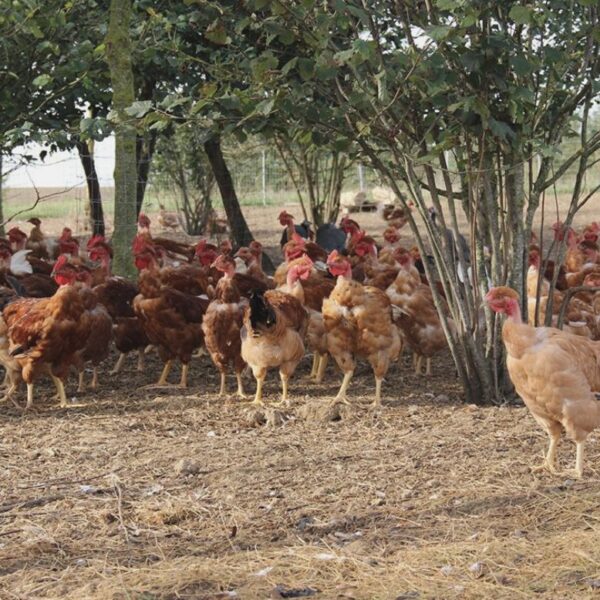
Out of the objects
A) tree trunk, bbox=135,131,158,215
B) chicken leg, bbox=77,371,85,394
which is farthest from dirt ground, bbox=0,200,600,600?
tree trunk, bbox=135,131,158,215

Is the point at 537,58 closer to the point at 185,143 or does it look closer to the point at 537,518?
the point at 537,518

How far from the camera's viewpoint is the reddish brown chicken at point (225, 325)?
312 inches

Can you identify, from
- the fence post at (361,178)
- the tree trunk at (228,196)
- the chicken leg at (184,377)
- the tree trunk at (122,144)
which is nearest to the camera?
the chicken leg at (184,377)

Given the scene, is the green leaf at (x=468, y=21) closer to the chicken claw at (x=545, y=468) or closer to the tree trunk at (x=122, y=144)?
the chicken claw at (x=545, y=468)

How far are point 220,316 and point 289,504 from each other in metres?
3.06

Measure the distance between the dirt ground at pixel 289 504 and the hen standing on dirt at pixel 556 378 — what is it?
0.29m

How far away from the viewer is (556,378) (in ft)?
17.8

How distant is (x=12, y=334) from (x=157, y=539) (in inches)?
138

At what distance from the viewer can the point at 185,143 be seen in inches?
871

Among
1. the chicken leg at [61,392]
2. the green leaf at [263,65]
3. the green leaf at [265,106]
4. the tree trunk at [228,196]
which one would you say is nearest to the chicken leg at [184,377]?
the chicken leg at [61,392]

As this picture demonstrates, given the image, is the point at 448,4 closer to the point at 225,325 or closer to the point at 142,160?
the point at 225,325

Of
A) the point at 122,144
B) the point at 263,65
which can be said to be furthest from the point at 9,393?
the point at 263,65

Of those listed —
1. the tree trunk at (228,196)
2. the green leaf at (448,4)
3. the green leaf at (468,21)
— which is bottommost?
the tree trunk at (228,196)

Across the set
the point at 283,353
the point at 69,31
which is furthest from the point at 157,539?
the point at 69,31
